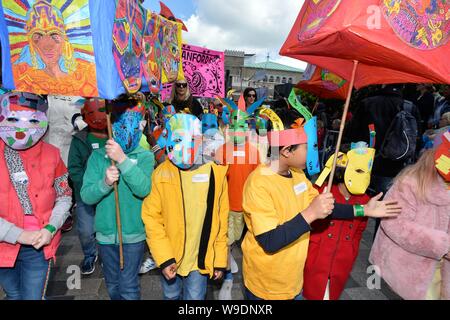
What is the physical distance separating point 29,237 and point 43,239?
0.27ft

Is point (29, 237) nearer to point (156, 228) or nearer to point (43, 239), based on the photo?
point (43, 239)

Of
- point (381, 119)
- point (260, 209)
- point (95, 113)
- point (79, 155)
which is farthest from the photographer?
point (381, 119)

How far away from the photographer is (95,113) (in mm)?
2908

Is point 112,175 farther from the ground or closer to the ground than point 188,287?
farther from the ground

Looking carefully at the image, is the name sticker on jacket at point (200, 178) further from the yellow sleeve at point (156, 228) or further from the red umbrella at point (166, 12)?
the red umbrella at point (166, 12)

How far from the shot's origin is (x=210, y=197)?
7.22ft

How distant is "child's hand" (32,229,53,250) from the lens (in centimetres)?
203

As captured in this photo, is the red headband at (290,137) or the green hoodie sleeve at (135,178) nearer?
the red headband at (290,137)

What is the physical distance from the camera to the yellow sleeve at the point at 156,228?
211 cm

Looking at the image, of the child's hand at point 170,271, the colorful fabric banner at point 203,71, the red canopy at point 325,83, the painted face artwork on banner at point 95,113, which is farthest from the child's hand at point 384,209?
the colorful fabric banner at point 203,71

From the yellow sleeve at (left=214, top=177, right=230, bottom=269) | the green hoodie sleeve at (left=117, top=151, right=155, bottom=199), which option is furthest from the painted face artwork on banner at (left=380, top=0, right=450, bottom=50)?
the green hoodie sleeve at (left=117, top=151, right=155, bottom=199)

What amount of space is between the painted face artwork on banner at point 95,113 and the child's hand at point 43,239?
1.17m

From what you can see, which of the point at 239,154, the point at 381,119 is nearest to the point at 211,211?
the point at 239,154

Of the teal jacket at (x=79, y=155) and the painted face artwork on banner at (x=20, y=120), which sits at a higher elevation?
the painted face artwork on banner at (x=20, y=120)
